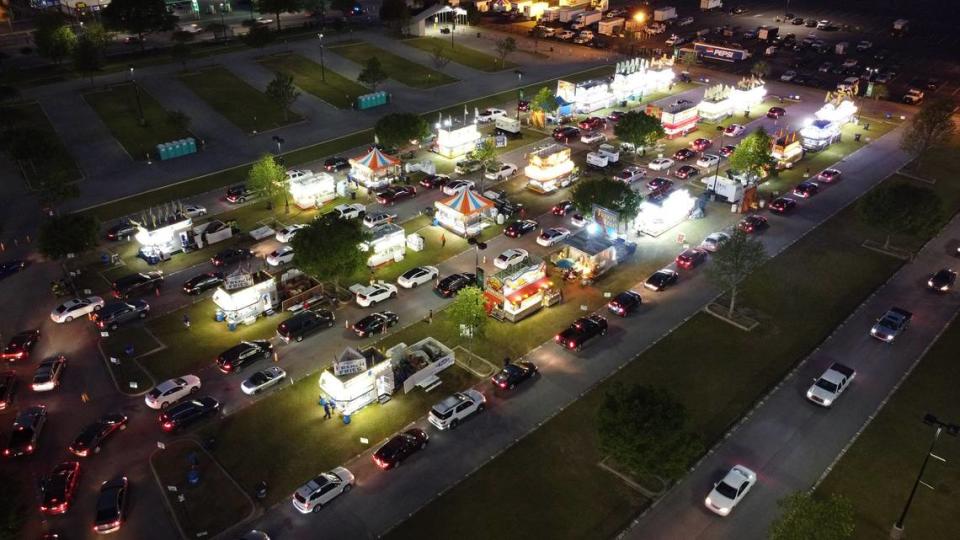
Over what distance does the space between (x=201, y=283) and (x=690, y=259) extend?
137 feet

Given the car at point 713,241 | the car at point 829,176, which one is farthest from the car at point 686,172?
the car at point 713,241

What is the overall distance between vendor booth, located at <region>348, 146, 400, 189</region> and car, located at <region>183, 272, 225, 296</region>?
71.1 ft

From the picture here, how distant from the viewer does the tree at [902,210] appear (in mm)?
57188

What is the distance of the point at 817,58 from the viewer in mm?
122312

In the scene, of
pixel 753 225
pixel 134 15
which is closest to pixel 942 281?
pixel 753 225

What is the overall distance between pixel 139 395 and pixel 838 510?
1642 inches

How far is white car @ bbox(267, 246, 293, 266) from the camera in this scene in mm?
58656

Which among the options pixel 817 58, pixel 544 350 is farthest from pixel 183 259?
pixel 817 58

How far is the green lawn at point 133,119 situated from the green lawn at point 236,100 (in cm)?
707

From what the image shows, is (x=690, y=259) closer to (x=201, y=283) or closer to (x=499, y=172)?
(x=499, y=172)

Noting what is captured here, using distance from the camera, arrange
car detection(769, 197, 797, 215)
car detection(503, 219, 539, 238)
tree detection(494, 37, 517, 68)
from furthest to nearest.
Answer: tree detection(494, 37, 517, 68), car detection(769, 197, 797, 215), car detection(503, 219, 539, 238)

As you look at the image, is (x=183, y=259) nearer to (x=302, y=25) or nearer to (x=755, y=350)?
(x=755, y=350)

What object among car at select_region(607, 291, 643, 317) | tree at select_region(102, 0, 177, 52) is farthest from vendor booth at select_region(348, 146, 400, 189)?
tree at select_region(102, 0, 177, 52)

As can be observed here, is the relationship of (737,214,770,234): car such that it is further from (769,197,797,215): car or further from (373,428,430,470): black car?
(373,428,430,470): black car
